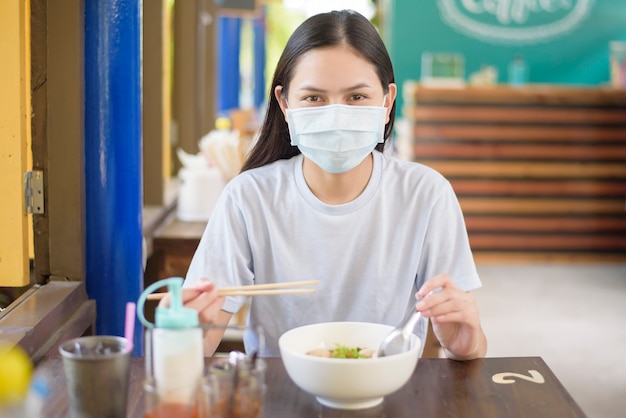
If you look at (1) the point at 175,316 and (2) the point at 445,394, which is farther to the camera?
(2) the point at 445,394

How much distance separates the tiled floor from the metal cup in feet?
9.55

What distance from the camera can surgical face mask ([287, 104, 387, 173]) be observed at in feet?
6.10

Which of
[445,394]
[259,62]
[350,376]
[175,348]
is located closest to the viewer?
[175,348]

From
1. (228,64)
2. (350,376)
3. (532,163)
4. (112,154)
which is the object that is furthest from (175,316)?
(228,64)

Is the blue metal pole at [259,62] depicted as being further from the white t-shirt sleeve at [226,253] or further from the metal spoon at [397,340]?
the metal spoon at [397,340]

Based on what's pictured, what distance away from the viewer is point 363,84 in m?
1.88

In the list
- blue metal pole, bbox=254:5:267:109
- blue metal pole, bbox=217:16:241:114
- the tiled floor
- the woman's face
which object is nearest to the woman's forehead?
the woman's face

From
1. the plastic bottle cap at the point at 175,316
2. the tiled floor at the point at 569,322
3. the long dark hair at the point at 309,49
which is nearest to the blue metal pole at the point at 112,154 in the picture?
the long dark hair at the point at 309,49

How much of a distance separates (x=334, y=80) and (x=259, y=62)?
10.7 meters

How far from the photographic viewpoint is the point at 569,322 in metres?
5.33

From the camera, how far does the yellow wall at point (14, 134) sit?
1925 mm

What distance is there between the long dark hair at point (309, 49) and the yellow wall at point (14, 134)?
1.80 ft

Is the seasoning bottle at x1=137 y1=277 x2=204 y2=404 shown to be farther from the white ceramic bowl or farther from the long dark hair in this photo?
the long dark hair

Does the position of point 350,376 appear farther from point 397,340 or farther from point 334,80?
point 334,80
